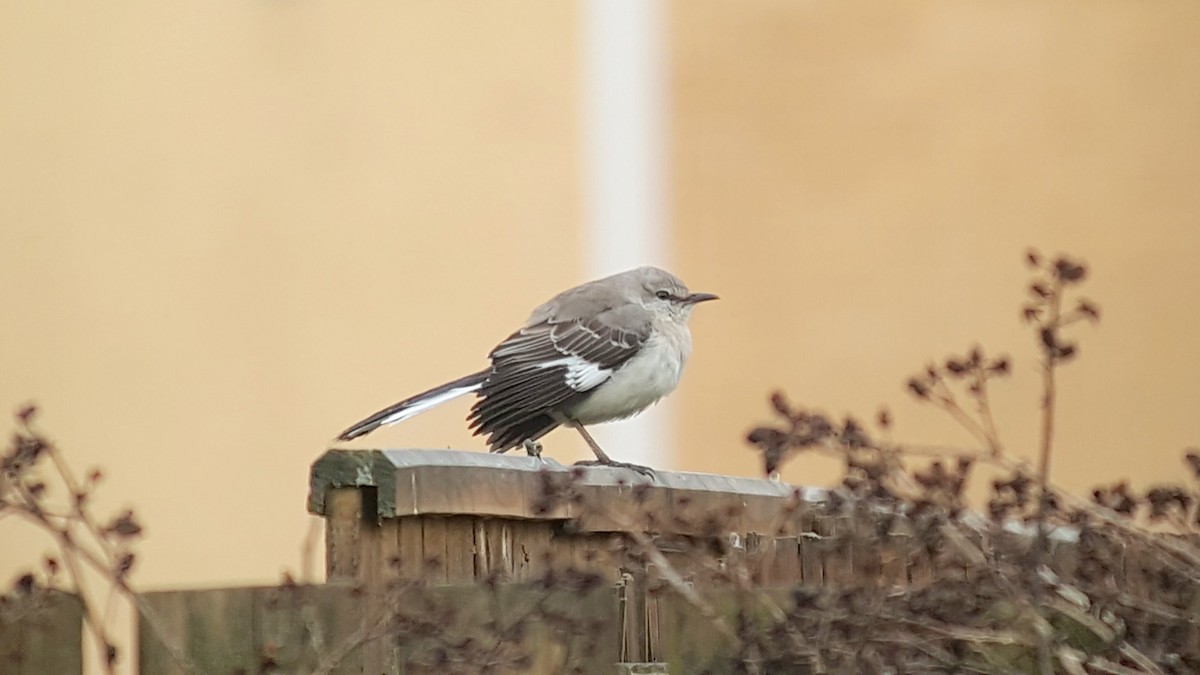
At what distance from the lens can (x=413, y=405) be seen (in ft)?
16.6

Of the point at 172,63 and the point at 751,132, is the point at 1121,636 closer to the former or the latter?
the point at 172,63

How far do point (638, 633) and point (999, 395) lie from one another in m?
5.63

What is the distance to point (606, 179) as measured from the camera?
7.82 meters

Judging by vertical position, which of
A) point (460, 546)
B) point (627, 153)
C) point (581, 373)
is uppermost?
point (627, 153)

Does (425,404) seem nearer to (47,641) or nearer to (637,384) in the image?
(637,384)

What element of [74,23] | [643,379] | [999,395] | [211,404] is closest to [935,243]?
[999,395]

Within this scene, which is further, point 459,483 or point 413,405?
point 413,405

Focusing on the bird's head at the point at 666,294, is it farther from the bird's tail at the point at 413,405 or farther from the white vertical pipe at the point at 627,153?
the white vertical pipe at the point at 627,153

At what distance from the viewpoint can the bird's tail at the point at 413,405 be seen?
4.63 m

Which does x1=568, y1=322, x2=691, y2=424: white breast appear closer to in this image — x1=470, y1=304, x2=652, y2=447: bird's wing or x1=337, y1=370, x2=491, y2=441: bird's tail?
x1=470, y1=304, x2=652, y2=447: bird's wing

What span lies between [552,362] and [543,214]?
1896mm

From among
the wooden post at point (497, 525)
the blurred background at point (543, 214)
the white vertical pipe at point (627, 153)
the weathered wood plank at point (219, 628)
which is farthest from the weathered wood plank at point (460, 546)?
the white vertical pipe at point (627, 153)

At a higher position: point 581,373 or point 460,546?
point 581,373

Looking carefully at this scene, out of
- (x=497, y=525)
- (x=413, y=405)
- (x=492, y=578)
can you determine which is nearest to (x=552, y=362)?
(x=413, y=405)
